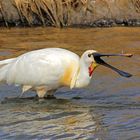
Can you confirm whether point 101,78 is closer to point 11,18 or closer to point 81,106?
point 81,106

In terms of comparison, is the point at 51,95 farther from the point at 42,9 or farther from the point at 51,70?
the point at 42,9

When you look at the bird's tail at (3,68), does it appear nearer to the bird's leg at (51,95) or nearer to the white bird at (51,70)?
the white bird at (51,70)

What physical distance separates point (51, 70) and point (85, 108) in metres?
0.73

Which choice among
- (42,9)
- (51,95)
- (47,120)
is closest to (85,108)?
(47,120)

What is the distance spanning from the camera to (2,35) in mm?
12773

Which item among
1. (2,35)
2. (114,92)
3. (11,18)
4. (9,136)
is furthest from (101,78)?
(11,18)

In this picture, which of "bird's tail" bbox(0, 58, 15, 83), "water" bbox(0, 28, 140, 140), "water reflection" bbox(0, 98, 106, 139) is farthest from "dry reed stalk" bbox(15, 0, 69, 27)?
"water reflection" bbox(0, 98, 106, 139)

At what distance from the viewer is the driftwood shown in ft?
44.4

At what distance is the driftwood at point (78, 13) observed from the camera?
1353 centimetres

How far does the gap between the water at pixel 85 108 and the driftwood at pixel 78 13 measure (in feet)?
6.33

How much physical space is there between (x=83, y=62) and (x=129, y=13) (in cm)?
571

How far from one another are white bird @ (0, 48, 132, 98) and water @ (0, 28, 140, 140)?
0.20 m

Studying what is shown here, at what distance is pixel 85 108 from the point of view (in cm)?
770

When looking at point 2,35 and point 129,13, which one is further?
point 129,13
